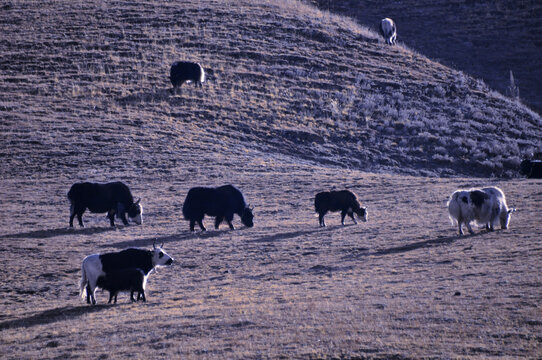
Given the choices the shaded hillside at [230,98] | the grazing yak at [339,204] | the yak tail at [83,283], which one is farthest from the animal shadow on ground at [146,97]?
the yak tail at [83,283]

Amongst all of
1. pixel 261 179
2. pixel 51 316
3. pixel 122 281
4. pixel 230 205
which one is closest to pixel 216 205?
pixel 230 205

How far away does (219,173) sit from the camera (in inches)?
A: 1195

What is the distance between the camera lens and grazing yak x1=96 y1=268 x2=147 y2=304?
14430mm

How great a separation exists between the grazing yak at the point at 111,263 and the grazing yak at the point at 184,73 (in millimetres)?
30117

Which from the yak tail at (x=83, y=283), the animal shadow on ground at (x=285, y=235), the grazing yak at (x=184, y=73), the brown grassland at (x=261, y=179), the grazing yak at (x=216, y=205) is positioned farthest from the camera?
the grazing yak at (x=184, y=73)

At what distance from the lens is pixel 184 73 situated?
44.8 m

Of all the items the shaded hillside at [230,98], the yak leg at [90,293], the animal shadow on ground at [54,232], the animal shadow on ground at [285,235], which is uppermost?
the shaded hillside at [230,98]

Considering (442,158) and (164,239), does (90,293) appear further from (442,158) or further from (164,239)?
(442,158)

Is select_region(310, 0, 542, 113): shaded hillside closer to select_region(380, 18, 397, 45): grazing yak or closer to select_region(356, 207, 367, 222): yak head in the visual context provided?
select_region(380, 18, 397, 45): grazing yak

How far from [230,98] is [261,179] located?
15657 mm

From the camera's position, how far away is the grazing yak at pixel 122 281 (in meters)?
14.4

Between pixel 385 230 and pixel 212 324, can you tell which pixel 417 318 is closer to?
pixel 212 324

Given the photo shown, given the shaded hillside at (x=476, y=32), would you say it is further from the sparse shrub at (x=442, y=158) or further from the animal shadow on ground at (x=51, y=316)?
the animal shadow on ground at (x=51, y=316)

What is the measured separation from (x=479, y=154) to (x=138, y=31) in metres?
28.7
